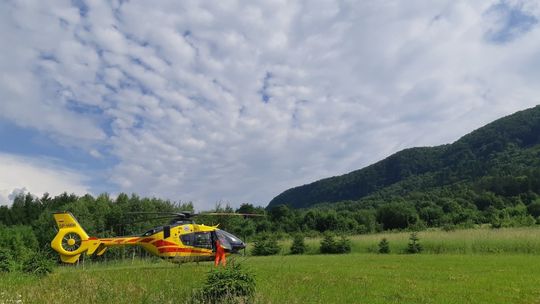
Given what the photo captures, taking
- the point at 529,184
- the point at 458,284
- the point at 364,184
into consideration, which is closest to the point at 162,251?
the point at 458,284

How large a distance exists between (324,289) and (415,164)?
427 ft

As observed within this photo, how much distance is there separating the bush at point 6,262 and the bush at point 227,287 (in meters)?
11.4

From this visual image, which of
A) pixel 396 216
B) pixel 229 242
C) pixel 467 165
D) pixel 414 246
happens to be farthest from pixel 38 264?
pixel 467 165

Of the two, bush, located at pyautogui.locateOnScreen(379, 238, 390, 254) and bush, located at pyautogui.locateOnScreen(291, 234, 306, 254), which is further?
bush, located at pyautogui.locateOnScreen(291, 234, 306, 254)

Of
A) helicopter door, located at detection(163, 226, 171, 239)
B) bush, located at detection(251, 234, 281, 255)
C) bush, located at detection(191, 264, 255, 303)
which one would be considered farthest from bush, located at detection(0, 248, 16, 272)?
bush, located at detection(251, 234, 281, 255)

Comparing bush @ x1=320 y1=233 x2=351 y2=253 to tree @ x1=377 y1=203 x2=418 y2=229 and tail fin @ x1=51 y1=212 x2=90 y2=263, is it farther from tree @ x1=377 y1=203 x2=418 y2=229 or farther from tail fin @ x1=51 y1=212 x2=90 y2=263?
tree @ x1=377 y1=203 x2=418 y2=229

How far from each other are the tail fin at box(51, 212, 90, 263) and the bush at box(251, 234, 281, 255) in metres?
17.4

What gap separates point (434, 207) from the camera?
237ft

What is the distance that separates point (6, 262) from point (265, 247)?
24.2 m

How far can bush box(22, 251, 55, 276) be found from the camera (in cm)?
1428

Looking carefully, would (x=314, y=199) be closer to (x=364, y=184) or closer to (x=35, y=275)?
(x=364, y=184)

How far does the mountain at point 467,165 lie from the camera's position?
8604 centimetres

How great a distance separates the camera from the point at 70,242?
23469 mm

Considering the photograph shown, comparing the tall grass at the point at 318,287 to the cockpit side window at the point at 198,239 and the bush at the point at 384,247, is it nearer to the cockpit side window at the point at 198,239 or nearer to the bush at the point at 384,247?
the cockpit side window at the point at 198,239
